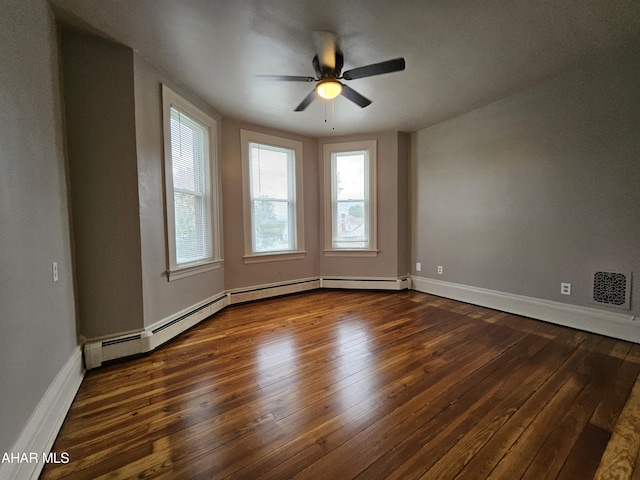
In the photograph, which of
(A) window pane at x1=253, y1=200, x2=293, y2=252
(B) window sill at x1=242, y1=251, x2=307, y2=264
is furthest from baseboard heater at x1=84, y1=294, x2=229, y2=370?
(A) window pane at x1=253, y1=200, x2=293, y2=252

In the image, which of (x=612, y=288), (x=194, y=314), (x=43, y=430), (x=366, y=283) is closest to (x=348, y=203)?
(x=366, y=283)

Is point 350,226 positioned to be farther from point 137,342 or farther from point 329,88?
point 137,342

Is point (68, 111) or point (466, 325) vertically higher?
point (68, 111)

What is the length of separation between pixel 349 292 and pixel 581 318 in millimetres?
2700

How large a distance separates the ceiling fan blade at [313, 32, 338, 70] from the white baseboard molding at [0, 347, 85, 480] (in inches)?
111

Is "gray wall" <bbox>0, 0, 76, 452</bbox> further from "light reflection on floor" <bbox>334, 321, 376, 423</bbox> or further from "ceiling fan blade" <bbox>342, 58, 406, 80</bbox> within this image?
"ceiling fan blade" <bbox>342, 58, 406, 80</bbox>

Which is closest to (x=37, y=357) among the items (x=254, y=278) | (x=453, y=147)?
(x=254, y=278)

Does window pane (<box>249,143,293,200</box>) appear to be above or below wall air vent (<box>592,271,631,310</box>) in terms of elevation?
above

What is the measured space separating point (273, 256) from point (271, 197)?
902mm

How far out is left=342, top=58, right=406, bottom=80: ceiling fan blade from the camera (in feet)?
6.26

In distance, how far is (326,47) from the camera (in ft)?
6.82

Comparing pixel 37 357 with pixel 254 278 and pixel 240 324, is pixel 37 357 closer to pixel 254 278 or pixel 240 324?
pixel 240 324

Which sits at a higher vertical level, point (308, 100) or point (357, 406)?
point (308, 100)

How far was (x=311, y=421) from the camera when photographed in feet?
4.73
